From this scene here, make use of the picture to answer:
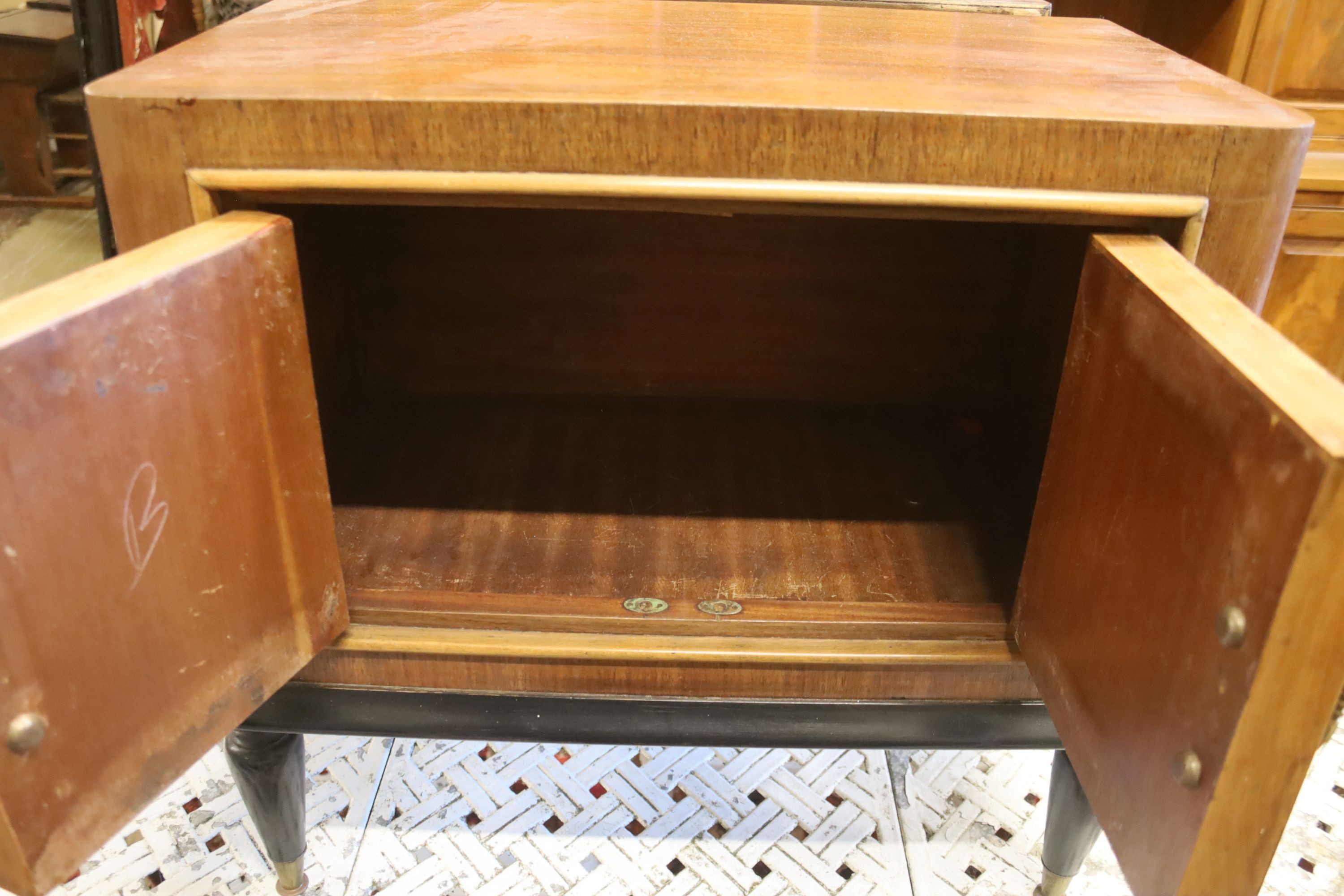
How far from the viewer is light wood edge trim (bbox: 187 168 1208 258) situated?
0.49m

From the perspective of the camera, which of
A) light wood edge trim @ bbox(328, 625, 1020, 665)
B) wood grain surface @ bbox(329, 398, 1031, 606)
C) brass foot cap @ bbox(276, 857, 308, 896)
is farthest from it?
brass foot cap @ bbox(276, 857, 308, 896)

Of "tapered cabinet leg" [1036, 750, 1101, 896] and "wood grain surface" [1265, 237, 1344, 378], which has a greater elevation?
"wood grain surface" [1265, 237, 1344, 378]

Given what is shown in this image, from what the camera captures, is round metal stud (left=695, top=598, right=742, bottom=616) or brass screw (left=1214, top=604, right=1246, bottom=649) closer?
brass screw (left=1214, top=604, right=1246, bottom=649)

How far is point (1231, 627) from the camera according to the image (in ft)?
1.13

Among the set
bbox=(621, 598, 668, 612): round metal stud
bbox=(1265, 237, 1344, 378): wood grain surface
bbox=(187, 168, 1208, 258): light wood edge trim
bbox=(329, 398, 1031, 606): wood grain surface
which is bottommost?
bbox=(1265, 237, 1344, 378): wood grain surface

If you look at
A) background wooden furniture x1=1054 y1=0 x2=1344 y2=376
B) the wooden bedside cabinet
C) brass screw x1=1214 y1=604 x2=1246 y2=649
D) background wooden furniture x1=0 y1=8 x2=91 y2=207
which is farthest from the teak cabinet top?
background wooden furniture x1=1054 y1=0 x2=1344 y2=376

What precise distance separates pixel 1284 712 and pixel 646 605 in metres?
0.38

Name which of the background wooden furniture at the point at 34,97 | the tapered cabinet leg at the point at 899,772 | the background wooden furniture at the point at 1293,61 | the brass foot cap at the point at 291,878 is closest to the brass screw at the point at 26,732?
the brass foot cap at the point at 291,878

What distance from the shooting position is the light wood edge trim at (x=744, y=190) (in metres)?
0.49

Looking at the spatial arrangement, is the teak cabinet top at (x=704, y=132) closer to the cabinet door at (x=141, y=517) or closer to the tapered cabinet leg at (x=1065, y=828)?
the cabinet door at (x=141, y=517)

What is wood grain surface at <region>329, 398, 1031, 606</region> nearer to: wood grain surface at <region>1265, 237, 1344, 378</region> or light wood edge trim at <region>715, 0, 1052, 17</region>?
light wood edge trim at <region>715, 0, 1052, 17</region>

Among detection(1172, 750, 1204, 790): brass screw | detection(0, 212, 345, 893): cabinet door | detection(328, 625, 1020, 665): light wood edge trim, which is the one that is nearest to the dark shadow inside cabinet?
detection(328, 625, 1020, 665): light wood edge trim

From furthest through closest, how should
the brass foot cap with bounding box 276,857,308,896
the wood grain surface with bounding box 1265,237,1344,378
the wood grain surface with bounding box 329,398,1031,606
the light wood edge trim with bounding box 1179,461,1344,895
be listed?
the wood grain surface with bounding box 1265,237,1344,378, the brass foot cap with bounding box 276,857,308,896, the wood grain surface with bounding box 329,398,1031,606, the light wood edge trim with bounding box 1179,461,1344,895

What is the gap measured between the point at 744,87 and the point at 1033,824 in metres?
0.73
